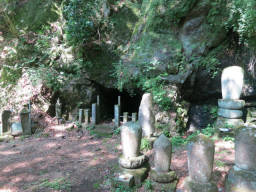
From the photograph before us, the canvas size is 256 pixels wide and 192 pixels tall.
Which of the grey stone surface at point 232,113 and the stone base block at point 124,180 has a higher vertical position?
the grey stone surface at point 232,113

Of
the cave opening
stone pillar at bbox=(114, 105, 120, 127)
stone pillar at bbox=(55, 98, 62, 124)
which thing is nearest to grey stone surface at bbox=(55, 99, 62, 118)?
stone pillar at bbox=(55, 98, 62, 124)

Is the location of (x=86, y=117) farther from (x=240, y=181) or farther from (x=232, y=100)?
(x=240, y=181)

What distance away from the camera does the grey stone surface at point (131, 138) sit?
11.2 ft

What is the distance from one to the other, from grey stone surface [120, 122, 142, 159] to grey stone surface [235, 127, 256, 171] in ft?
5.06

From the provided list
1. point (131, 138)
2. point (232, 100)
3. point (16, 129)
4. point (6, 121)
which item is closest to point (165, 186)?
point (131, 138)

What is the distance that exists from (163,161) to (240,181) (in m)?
1.10

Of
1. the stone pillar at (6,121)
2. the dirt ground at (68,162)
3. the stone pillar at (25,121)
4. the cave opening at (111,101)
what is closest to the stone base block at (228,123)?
the dirt ground at (68,162)

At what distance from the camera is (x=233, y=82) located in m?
5.53

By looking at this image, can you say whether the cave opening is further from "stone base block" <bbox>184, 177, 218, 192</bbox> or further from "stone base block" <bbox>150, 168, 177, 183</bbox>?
"stone base block" <bbox>184, 177, 218, 192</bbox>

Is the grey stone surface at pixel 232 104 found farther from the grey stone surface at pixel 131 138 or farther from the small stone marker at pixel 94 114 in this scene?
the small stone marker at pixel 94 114

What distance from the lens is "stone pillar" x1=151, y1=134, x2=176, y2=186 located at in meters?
3.20

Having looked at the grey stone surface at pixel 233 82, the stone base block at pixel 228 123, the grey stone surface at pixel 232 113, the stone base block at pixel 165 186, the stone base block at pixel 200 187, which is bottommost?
the stone base block at pixel 165 186

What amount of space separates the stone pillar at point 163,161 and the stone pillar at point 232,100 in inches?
114

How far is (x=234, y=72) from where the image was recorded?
219 inches
